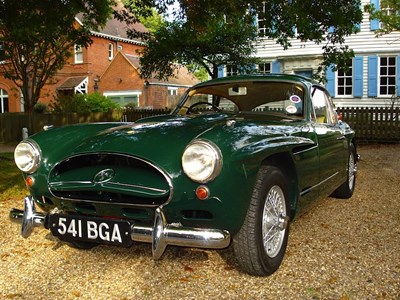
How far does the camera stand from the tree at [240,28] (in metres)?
9.14

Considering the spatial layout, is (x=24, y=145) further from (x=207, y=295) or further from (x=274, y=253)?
(x=274, y=253)

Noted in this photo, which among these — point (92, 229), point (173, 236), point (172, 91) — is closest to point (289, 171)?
point (173, 236)

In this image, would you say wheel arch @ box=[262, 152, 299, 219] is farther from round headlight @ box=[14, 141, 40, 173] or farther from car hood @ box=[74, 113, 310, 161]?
round headlight @ box=[14, 141, 40, 173]

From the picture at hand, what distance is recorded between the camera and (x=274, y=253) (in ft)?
10.4

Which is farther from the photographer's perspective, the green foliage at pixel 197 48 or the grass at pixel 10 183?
the green foliage at pixel 197 48

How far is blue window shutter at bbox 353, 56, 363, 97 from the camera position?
1995cm

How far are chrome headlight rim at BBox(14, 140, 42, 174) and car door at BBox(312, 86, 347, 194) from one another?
2.41 metres

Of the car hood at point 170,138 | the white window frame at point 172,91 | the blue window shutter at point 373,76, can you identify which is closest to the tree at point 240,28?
the car hood at point 170,138

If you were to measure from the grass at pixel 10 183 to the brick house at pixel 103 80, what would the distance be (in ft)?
75.2

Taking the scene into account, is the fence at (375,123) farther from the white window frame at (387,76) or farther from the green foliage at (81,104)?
the green foliage at (81,104)

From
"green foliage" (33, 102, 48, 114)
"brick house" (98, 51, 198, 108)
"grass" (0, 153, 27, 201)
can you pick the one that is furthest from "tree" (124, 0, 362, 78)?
"brick house" (98, 51, 198, 108)

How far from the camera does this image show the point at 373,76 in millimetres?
19641

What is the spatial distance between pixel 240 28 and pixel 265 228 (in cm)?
1183

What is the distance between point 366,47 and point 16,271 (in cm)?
1991
